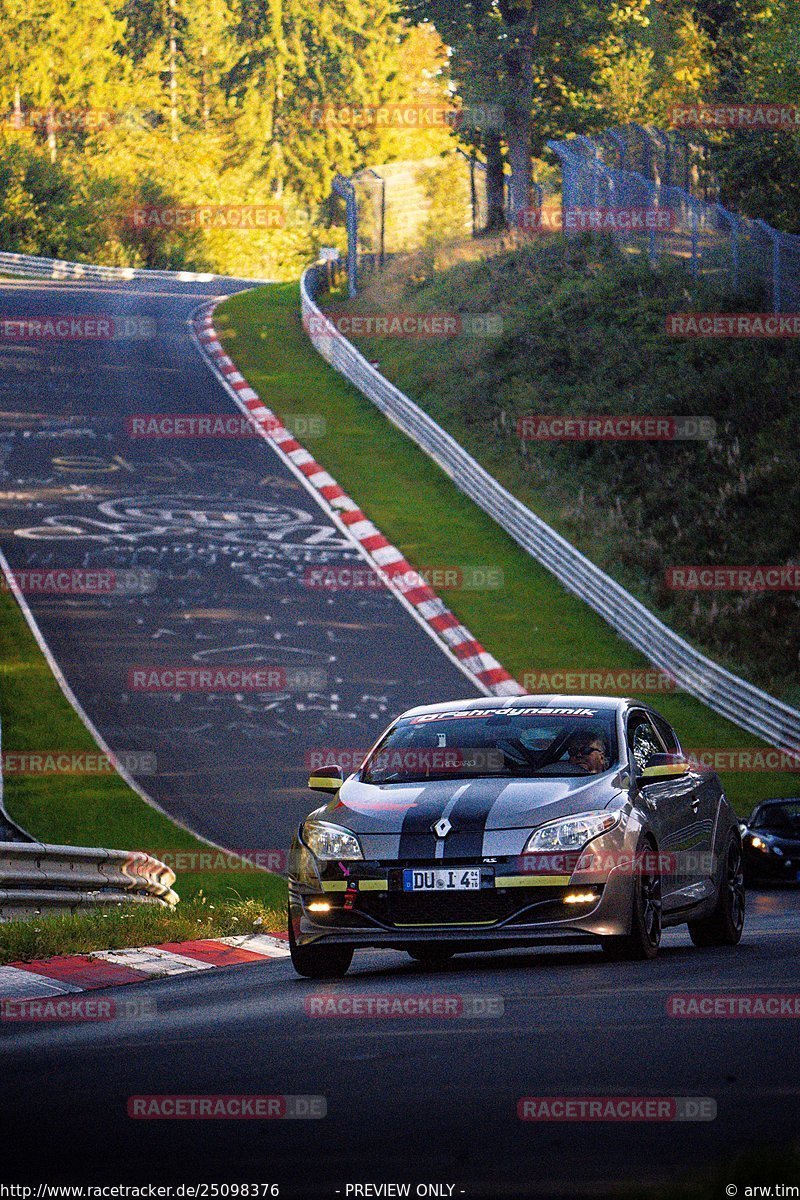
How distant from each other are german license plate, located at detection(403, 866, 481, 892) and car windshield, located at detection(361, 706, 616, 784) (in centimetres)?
84

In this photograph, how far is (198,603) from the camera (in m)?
28.5

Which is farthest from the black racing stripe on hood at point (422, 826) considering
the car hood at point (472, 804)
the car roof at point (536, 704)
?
the car roof at point (536, 704)

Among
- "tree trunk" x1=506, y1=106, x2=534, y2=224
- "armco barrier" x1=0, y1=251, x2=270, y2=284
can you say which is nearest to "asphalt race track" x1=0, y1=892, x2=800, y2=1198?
"tree trunk" x1=506, y1=106, x2=534, y2=224

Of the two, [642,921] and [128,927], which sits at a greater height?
[642,921]

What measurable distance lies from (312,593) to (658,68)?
146 feet

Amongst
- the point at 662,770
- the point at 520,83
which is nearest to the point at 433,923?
the point at 662,770

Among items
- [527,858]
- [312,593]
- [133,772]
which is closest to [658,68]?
[312,593]

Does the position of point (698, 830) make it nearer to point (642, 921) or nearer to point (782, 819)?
point (642, 921)

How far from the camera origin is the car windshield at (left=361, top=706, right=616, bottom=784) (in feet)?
35.9

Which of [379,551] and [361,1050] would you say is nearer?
[361,1050]

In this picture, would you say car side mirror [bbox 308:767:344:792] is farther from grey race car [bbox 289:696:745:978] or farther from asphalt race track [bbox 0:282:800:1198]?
asphalt race track [bbox 0:282:800:1198]

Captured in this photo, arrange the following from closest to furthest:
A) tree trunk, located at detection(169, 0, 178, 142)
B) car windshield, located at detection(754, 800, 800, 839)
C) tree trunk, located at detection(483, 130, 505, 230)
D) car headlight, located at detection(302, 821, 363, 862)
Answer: car headlight, located at detection(302, 821, 363, 862)
car windshield, located at detection(754, 800, 800, 839)
tree trunk, located at detection(483, 130, 505, 230)
tree trunk, located at detection(169, 0, 178, 142)

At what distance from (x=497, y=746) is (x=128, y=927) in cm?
283

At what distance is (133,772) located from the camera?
21.6 meters
